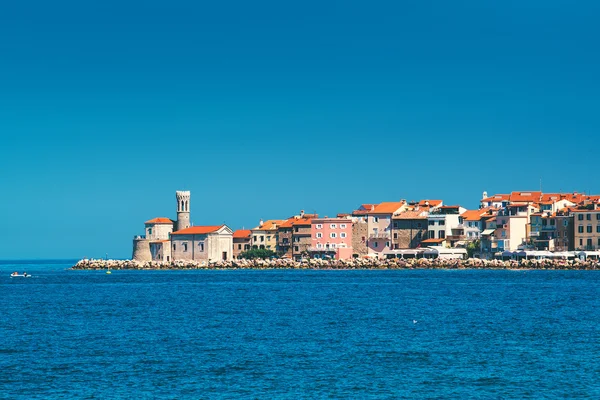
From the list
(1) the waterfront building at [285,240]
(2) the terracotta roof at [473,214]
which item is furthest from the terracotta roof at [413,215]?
(1) the waterfront building at [285,240]

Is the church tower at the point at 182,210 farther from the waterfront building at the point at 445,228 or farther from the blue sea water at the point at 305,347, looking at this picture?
the blue sea water at the point at 305,347

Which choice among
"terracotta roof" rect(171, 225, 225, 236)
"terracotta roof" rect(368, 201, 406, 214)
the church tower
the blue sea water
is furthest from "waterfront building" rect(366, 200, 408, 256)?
the blue sea water

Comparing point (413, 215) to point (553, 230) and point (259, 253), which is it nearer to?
point (553, 230)

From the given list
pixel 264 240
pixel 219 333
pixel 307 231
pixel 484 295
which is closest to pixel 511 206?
pixel 307 231

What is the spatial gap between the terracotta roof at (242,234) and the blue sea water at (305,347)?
2320 inches

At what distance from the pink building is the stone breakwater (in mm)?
2860

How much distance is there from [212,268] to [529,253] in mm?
30927

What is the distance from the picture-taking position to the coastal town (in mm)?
82500

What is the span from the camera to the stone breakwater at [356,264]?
3092 inches

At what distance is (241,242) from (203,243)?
288 inches

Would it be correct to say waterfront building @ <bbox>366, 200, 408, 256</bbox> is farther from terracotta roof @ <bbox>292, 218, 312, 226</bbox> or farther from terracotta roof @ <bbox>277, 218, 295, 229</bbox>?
terracotta roof @ <bbox>277, 218, 295, 229</bbox>

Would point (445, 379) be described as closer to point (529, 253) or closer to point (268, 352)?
point (268, 352)

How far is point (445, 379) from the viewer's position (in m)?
20.2

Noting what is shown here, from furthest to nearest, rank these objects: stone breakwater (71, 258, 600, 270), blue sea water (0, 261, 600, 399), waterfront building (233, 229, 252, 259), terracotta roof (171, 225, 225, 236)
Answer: waterfront building (233, 229, 252, 259), terracotta roof (171, 225, 225, 236), stone breakwater (71, 258, 600, 270), blue sea water (0, 261, 600, 399)
